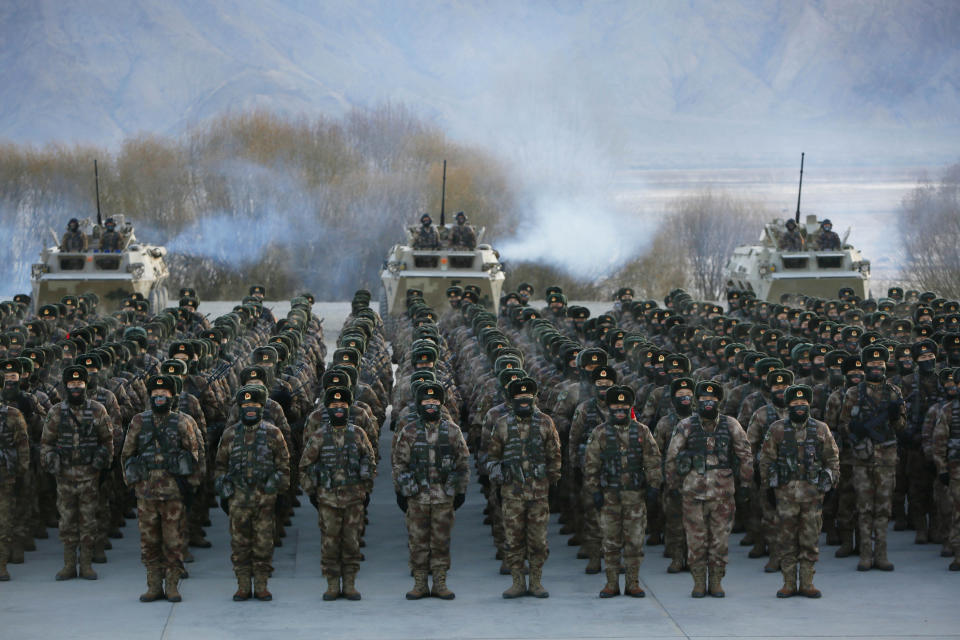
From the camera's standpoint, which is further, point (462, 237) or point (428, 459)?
point (462, 237)

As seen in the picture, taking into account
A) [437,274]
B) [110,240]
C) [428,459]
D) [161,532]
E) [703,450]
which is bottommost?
[161,532]

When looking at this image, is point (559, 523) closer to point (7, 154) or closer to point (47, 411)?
point (47, 411)

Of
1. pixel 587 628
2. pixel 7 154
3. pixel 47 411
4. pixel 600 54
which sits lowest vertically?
pixel 587 628

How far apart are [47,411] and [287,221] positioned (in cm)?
3906

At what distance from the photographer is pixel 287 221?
50938 millimetres

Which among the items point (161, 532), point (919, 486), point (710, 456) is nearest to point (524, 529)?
point (710, 456)

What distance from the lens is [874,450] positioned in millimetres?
11305

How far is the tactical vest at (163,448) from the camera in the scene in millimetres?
10508

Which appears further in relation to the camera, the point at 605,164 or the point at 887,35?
the point at 887,35

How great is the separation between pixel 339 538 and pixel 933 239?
Result: 3836 centimetres

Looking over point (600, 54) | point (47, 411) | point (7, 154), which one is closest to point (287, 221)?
point (7, 154)

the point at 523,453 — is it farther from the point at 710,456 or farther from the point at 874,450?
the point at 874,450

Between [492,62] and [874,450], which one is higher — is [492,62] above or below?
above

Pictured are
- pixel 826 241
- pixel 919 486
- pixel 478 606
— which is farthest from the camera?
pixel 826 241
